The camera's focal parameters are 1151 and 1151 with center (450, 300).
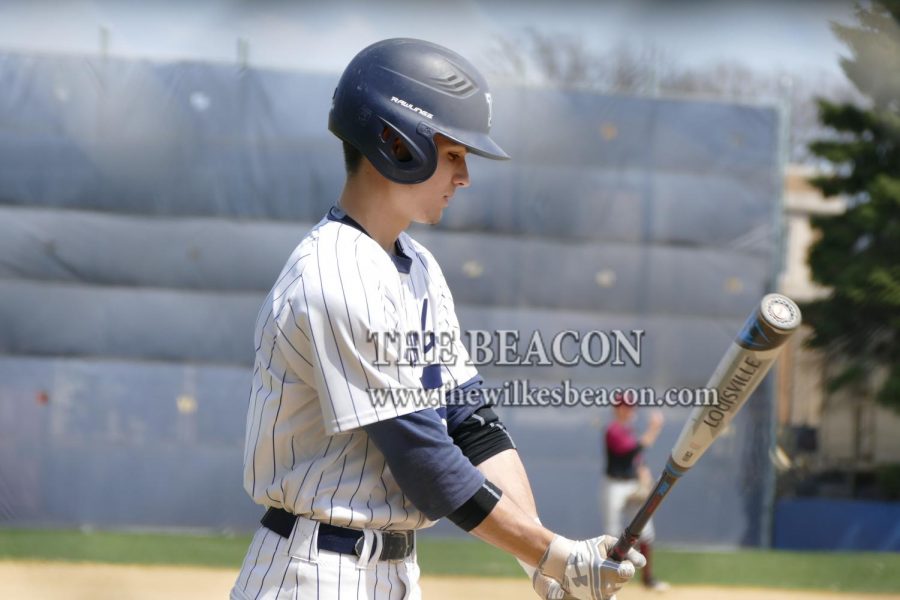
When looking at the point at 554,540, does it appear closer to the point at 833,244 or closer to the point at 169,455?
the point at 169,455

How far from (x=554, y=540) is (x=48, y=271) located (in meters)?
7.30

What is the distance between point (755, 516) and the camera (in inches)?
333

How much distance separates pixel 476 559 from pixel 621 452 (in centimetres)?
143

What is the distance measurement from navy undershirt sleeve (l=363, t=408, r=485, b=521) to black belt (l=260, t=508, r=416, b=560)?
113 millimetres

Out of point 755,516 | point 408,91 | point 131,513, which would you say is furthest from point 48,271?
point 408,91

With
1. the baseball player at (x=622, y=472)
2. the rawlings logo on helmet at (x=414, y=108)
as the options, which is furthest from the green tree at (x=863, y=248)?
the rawlings logo on helmet at (x=414, y=108)

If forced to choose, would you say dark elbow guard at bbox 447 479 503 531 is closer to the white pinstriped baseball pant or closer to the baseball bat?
the white pinstriped baseball pant

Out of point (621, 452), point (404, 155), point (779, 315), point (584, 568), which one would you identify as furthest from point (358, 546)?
point (621, 452)

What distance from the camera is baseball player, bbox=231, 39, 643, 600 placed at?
1.58 m

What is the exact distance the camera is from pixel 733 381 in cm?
184

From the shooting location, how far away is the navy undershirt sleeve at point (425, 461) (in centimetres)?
157

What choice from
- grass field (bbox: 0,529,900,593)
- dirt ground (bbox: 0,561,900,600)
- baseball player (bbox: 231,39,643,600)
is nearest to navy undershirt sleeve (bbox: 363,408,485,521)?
baseball player (bbox: 231,39,643,600)

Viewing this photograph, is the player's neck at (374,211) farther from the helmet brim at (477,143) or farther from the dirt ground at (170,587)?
the dirt ground at (170,587)

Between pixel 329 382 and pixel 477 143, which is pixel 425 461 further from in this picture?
pixel 477 143
